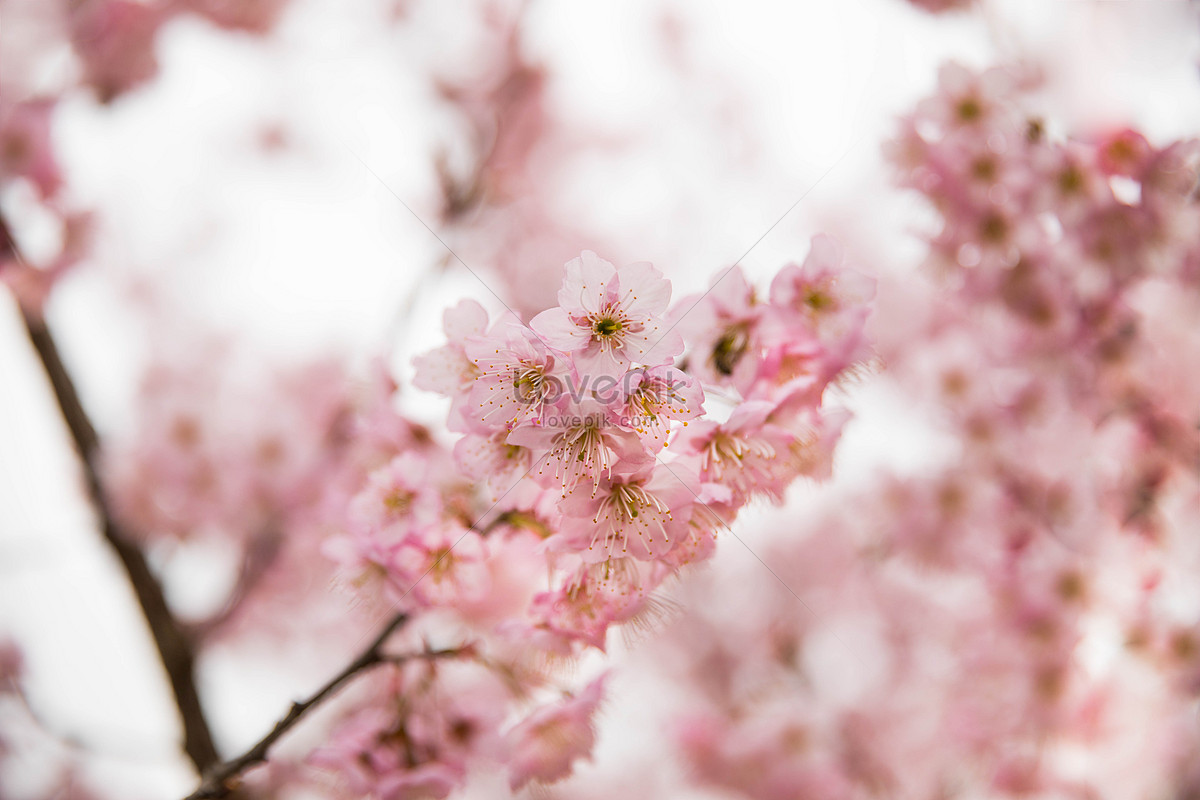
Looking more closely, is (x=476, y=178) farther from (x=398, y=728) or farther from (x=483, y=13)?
(x=398, y=728)

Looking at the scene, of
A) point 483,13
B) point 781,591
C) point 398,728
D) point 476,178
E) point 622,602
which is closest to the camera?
point 622,602

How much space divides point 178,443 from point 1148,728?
3.74m

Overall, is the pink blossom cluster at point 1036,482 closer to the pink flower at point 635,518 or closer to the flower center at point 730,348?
the flower center at point 730,348

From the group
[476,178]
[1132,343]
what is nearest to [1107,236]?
[1132,343]

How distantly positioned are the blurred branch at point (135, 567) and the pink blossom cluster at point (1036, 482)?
158cm

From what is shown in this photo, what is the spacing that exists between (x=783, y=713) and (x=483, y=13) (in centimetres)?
370

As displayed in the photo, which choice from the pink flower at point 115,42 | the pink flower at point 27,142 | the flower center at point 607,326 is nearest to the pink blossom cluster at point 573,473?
the flower center at point 607,326

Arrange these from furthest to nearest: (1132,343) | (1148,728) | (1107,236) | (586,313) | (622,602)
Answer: (1148,728) < (1132,343) < (1107,236) < (622,602) < (586,313)

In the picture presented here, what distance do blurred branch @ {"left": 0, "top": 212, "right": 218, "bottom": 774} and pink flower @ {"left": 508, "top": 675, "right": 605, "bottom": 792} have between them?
3.74ft

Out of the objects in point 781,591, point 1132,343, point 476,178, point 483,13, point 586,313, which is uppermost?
point 483,13

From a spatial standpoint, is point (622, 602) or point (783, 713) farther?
point (783, 713)

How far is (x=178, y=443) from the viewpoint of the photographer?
2.59 meters

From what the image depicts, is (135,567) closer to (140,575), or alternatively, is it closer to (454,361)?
(140,575)

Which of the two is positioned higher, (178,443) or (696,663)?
(178,443)
